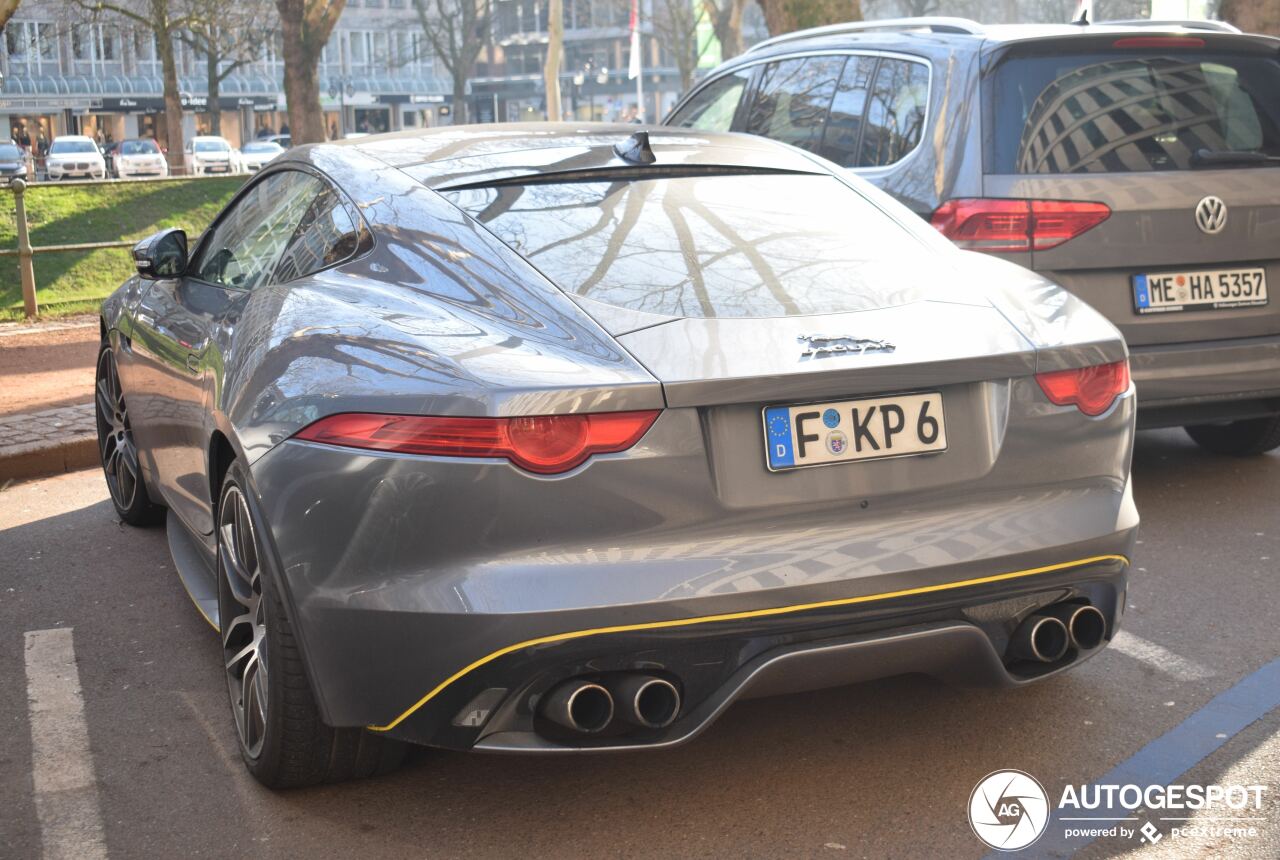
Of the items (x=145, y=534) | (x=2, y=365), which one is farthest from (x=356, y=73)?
(x=145, y=534)

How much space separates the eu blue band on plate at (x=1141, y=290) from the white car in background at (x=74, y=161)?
2043 inches

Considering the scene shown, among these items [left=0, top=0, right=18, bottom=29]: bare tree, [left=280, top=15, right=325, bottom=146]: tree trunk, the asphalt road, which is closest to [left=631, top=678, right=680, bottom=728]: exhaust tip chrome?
the asphalt road

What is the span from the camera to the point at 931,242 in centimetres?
396

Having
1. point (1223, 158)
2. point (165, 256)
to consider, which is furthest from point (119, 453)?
point (1223, 158)

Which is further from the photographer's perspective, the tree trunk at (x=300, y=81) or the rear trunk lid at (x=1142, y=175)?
the tree trunk at (x=300, y=81)

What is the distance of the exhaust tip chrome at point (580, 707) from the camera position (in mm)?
2994

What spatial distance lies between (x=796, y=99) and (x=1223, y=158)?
2125 mm

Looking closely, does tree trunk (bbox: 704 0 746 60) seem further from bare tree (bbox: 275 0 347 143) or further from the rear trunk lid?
the rear trunk lid

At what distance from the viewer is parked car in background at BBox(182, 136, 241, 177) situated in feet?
194

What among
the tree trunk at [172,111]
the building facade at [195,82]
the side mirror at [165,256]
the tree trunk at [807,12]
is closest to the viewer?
the side mirror at [165,256]

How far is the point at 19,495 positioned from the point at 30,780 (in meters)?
3.66

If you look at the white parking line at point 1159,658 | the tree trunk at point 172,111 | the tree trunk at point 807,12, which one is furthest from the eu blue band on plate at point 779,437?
the tree trunk at point 172,111

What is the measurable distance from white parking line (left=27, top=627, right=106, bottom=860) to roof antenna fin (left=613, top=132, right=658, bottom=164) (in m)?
2.01

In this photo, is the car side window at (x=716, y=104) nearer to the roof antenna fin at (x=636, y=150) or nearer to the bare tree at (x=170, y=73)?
the roof antenna fin at (x=636, y=150)
